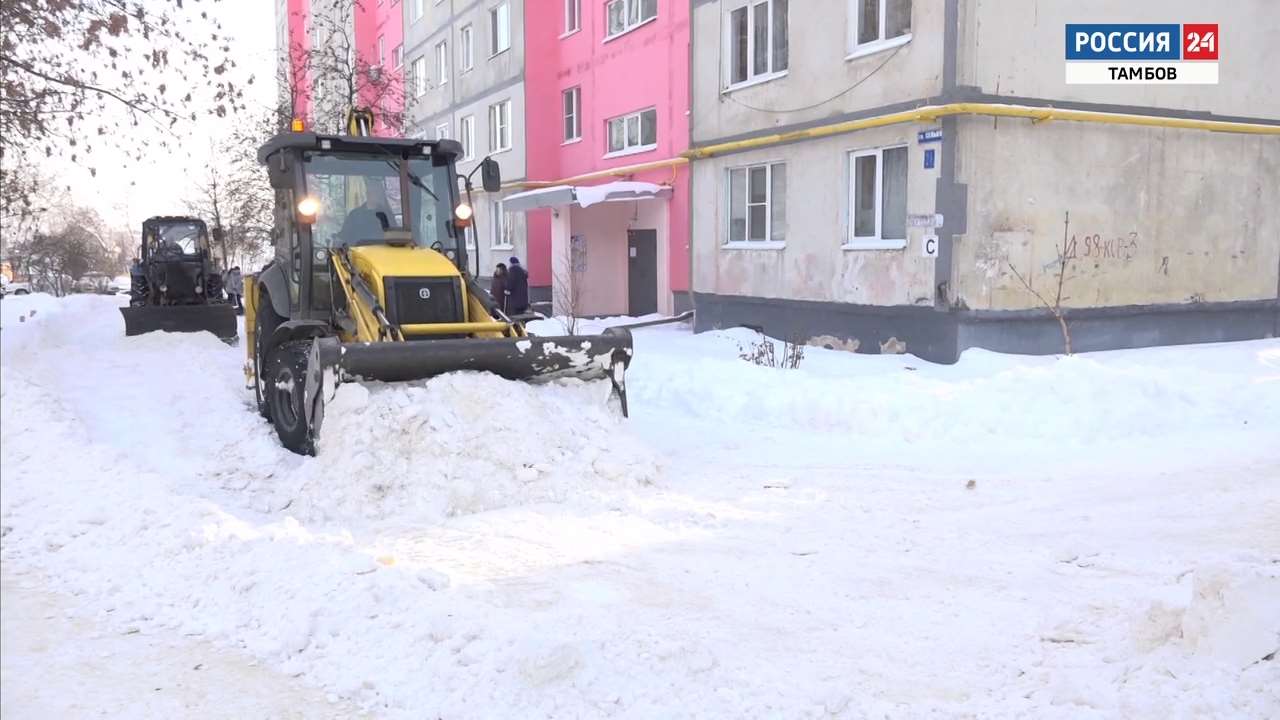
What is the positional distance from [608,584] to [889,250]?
9301 mm

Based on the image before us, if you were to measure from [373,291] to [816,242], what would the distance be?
8.50 meters

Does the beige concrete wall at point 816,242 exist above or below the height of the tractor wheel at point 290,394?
above

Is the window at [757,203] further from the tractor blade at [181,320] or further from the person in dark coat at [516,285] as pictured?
the tractor blade at [181,320]

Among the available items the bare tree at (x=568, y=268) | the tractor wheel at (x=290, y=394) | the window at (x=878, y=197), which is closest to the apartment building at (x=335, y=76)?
the bare tree at (x=568, y=268)

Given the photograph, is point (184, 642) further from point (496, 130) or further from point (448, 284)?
point (496, 130)

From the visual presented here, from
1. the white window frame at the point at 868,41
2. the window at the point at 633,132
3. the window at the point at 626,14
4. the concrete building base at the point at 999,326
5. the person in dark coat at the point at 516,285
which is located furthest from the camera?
the window at the point at 633,132

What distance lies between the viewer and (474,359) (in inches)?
274

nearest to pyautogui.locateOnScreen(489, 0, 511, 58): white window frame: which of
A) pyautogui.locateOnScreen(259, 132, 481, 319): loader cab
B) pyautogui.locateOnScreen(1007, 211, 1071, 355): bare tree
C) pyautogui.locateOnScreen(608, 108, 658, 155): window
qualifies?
pyautogui.locateOnScreen(608, 108, 658, 155): window

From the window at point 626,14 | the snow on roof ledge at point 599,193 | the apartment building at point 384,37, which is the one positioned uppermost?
the apartment building at point 384,37

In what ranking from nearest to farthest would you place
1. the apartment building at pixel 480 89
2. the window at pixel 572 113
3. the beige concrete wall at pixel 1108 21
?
the beige concrete wall at pixel 1108 21 → the window at pixel 572 113 → the apartment building at pixel 480 89

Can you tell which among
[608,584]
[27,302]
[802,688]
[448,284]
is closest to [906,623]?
[802,688]

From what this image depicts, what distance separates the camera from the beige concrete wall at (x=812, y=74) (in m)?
12.5

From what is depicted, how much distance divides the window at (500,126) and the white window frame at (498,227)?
5.15 feet

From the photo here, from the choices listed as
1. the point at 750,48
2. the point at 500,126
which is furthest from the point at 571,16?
the point at 750,48
